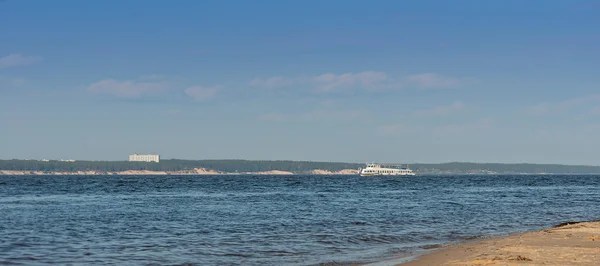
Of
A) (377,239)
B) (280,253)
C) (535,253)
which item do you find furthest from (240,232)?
(535,253)

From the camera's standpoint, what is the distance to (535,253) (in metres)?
18.5

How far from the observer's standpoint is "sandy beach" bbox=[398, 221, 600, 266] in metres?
16.9

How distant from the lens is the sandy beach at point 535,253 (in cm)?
1692

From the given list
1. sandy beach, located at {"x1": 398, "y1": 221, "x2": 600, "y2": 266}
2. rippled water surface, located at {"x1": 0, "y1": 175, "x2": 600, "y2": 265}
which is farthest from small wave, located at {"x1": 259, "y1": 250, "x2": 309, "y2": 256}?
sandy beach, located at {"x1": 398, "y1": 221, "x2": 600, "y2": 266}

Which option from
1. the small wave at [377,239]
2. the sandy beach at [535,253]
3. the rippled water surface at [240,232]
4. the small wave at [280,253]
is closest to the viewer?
the sandy beach at [535,253]

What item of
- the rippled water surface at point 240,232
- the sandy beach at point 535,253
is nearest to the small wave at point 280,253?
the rippled water surface at point 240,232

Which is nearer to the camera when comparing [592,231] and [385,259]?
[385,259]

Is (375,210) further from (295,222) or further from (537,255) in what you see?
(537,255)

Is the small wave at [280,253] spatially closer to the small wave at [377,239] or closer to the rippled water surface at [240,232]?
the rippled water surface at [240,232]

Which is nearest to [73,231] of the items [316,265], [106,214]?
[106,214]

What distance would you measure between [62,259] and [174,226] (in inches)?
459

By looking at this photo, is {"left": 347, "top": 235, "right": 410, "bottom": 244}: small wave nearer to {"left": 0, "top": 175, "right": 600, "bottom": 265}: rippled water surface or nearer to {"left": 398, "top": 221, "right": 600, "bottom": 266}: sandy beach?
{"left": 0, "top": 175, "right": 600, "bottom": 265}: rippled water surface

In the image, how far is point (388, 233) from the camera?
3077 cm

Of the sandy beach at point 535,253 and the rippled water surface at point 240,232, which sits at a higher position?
the sandy beach at point 535,253
